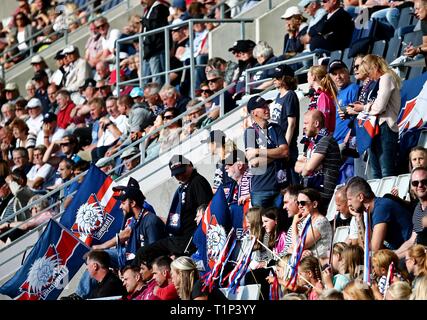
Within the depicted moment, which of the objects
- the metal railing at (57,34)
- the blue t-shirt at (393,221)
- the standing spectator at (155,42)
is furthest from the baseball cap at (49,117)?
the blue t-shirt at (393,221)

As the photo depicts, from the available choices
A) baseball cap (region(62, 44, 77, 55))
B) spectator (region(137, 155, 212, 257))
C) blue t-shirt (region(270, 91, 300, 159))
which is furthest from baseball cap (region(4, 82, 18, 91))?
blue t-shirt (region(270, 91, 300, 159))

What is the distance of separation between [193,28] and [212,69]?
231 centimetres

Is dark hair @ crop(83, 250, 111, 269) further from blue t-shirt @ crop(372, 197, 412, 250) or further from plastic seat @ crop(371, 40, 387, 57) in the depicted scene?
plastic seat @ crop(371, 40, 387, 57)

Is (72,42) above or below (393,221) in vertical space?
below

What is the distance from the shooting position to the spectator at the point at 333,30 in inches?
623

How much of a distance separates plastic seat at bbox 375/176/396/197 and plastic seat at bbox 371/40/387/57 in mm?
2725

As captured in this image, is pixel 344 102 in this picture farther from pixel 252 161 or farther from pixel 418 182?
pixel 418 182

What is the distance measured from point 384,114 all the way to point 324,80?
1084mm

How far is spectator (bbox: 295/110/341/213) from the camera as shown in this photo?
13.2 m

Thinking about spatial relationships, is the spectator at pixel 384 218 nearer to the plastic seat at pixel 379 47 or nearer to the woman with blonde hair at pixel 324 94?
the woman with blonde hair at pixel 324 94

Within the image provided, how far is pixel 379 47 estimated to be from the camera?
15.4m

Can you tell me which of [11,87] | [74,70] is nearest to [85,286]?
[74,70]
